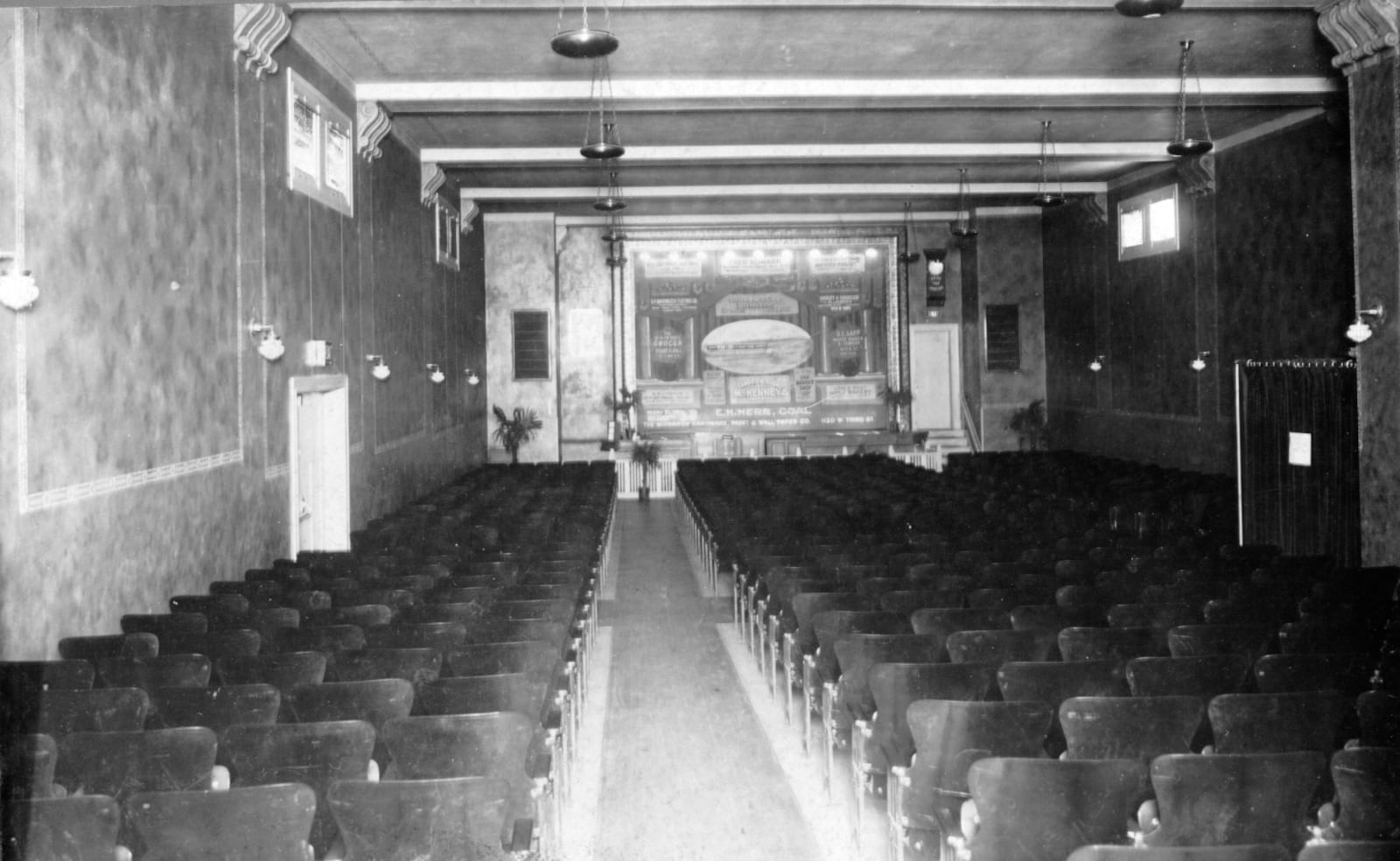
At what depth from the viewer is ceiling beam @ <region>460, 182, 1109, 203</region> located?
17.5 meters

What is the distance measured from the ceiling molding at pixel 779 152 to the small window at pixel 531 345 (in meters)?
5.77

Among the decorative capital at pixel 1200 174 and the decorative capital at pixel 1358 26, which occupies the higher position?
the decorative capital at pixel 1200 174

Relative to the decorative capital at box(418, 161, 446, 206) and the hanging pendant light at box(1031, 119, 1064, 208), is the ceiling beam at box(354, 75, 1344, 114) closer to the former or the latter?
the hanging pendant light at box(1031, 119, 1064, 208)

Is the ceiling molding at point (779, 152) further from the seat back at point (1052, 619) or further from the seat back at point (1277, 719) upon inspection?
the seat back at point (1277, 719)

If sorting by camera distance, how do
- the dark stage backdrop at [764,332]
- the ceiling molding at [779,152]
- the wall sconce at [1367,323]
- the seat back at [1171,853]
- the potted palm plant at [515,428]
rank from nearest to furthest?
the seat back at [1171,853], the wall sconce at [1367,323], the ceiling molding at [779,152], the potted palm plant at [515,428], the dark stage backdrop at [764,332]

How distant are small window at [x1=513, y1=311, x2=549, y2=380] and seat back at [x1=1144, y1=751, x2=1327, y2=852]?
17972 millimetres

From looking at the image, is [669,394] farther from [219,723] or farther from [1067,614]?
[219,723]

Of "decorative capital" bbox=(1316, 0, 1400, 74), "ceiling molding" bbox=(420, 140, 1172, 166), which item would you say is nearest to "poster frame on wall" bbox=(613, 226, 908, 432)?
"ceiling molding" bbox=(420, 140, 1172, 166)

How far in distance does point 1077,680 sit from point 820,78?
8446mm

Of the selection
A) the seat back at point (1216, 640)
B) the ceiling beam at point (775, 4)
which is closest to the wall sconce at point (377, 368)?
the ceiling beam at point (775, 4)

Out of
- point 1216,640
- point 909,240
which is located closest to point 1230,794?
point 1216,640

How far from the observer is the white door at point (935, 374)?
2112cm

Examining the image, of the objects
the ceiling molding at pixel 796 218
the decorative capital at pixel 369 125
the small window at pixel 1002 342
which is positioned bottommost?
the small window at pixel 1002 342

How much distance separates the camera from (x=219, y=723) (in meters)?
3.78
